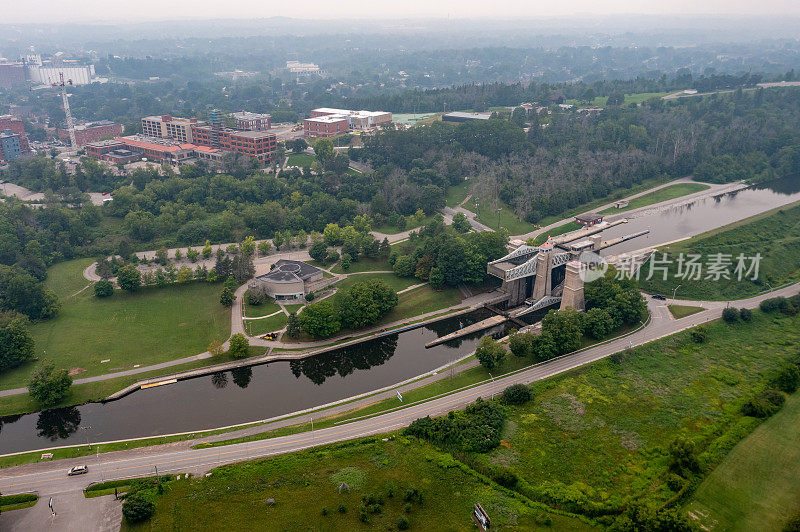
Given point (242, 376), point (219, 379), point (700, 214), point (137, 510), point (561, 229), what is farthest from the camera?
point (700, 214)

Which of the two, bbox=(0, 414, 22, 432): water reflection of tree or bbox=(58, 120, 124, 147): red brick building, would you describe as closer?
bbox=(0, 414, 22, 432): water reflection of tree

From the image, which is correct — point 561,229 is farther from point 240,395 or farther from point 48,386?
point 48,386

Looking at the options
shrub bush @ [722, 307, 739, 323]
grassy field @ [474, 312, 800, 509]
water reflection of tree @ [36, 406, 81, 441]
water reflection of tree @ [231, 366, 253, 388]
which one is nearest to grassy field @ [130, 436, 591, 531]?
grassy field @ [474, 312, 800, 509]

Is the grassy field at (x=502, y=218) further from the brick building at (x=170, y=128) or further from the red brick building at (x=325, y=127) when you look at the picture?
the brick building at (x=170, y=128)

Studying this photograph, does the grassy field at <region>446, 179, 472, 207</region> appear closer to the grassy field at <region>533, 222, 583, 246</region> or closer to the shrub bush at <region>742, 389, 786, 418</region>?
the grassy field at <region>533, 222, 583, 246</region>

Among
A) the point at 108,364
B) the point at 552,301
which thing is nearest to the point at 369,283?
the point at 552,301

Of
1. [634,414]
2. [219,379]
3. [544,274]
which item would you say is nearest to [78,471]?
[219,379]

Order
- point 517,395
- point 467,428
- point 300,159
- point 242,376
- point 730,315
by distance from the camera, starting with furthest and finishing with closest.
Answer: point 300,159 → point 730,315 → point 242,376 → point 517,395 → point 467,428

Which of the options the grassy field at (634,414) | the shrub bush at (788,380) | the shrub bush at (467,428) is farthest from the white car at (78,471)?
the shrub bush at (788,380)
